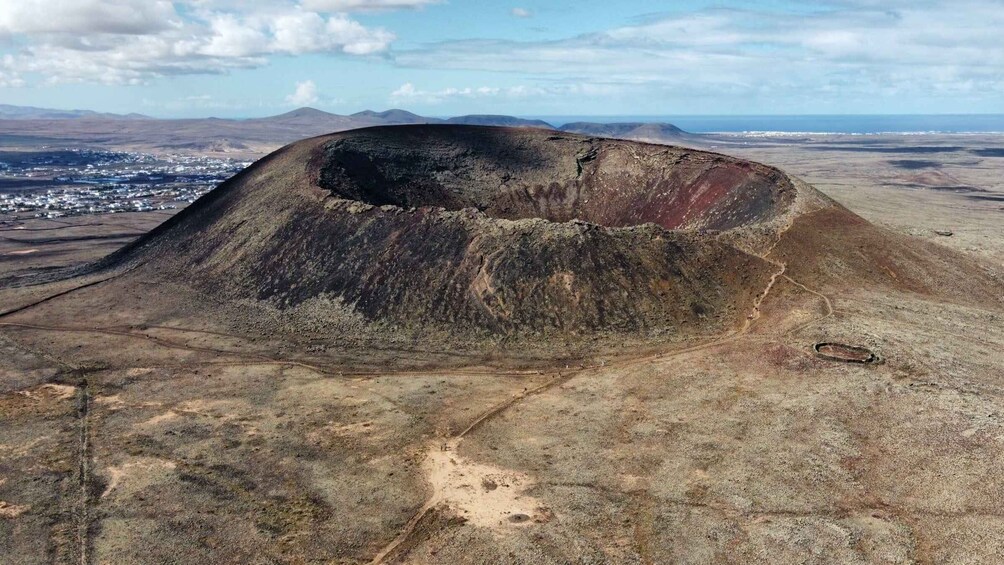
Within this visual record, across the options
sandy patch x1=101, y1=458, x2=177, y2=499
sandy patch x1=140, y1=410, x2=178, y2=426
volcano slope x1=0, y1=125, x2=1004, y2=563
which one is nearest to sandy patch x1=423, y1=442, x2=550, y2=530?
volcano slope x1=0, y1=125, x2=1004, y2=563

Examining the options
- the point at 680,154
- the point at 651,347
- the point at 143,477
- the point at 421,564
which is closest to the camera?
the point at 421,564

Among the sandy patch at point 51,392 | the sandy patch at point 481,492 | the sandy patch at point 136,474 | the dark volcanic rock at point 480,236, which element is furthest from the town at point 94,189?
the sandy patch at point 481,492

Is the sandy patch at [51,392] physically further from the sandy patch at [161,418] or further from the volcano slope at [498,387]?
the sandy patch at [161,418]

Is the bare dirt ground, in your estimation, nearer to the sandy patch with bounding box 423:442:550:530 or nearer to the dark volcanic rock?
the dark volcanic rock

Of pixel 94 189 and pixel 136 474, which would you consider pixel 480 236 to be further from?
pixel 94 189

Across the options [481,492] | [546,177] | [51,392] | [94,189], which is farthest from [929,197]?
[94,189]

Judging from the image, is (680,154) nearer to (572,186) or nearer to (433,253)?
(572,186)

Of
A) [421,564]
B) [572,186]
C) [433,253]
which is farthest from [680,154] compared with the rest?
[421,564]
